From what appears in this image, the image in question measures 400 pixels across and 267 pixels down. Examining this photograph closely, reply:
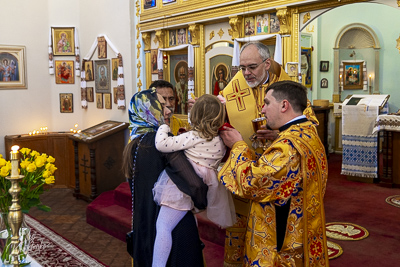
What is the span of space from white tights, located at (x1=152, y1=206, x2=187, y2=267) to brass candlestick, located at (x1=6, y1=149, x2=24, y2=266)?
0.82 metres

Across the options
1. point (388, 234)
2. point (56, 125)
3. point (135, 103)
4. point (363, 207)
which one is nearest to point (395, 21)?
point (363, 207)

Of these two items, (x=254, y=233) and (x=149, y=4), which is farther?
(x=149, y=4)

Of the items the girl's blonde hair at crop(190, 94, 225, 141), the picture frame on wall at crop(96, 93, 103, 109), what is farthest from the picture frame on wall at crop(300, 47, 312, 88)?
the girl's blonde hair at crop(190, 94, 225, 141)

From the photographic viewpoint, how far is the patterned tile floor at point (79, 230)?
Result: 5.29 meters

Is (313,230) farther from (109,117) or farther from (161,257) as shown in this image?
(109,117)

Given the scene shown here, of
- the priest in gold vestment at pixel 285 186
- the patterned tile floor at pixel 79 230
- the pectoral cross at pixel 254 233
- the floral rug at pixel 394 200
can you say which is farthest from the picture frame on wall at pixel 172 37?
the pectoral cross at pixel 254 233

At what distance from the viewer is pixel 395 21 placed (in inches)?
401

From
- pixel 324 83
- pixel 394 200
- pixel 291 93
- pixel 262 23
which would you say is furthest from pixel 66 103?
pixel 291 93

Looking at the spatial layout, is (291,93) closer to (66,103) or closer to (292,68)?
(292,68)

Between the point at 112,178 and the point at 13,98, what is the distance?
301 centimetres

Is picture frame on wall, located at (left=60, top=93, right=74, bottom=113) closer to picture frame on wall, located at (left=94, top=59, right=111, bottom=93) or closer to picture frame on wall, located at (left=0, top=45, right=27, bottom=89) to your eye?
picture frame on wall, located at (left=0, top=45, right=27, bottom=89)

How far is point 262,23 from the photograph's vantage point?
6.45 m

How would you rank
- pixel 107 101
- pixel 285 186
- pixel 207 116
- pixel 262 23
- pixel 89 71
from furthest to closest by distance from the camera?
pixel 89 71 < pixel 107 101 < pixel 262 23 < pixel 207 116 < pixel 285 186

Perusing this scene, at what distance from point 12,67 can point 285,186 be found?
327 inches
